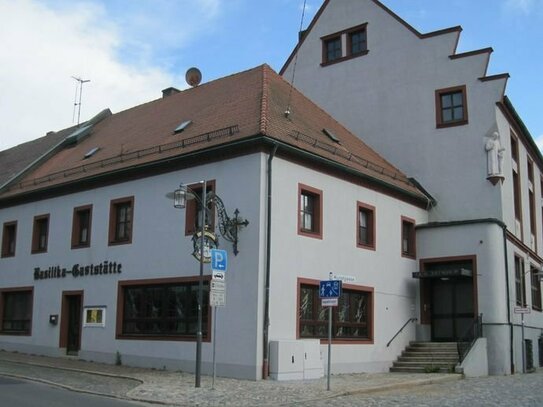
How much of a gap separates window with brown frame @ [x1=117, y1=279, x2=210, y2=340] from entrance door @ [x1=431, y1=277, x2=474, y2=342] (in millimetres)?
10604

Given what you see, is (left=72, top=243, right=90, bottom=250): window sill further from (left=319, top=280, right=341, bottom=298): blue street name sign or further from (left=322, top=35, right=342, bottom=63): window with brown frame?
(left=322, top=35, right=342, bottom=63): window with brown frame

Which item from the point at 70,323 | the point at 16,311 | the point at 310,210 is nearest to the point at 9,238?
the point at 16,311

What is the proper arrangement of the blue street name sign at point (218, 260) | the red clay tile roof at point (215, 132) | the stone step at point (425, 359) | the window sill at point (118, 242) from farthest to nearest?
the stone step at point (425, 359) < the window sill at point (118, 242) < the red clay tile roof at point (215, 132) < the blue street name sign at point (218, 260)

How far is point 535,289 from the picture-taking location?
3133 cm

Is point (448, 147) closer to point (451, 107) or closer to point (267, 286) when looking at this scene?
point (451, 107)

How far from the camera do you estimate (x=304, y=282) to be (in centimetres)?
2019

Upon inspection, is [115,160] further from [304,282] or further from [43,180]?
[304,282]

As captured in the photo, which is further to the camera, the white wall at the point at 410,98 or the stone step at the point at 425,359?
the white wall at the point at 410,98

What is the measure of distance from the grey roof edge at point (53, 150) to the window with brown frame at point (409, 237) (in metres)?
16.5

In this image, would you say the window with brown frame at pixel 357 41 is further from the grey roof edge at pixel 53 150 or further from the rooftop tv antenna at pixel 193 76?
the grey roof edge at pixel 53 150

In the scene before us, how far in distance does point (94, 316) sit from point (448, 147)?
50.7ft

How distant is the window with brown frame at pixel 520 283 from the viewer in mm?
27428

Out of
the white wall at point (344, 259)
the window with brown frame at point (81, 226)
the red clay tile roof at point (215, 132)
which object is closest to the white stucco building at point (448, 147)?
the white wall at point (344, 259)

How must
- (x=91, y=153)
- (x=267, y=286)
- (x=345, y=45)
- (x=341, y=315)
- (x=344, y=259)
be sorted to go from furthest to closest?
(x=345, y=45) < (x=91, y=153) < (x=344, y=259) < (x=341, y=315) < (x=267, y=286)
